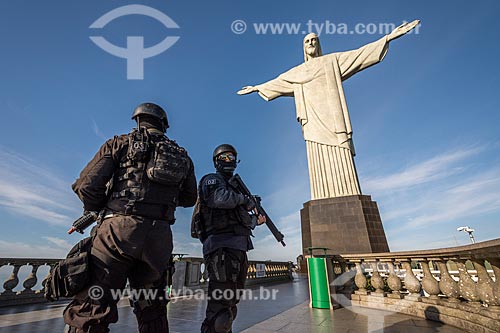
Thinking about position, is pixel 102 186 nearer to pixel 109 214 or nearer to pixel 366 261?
pixel 109 214

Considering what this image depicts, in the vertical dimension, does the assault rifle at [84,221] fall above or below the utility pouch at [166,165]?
below

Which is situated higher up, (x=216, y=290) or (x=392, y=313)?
(x=216, y=290)

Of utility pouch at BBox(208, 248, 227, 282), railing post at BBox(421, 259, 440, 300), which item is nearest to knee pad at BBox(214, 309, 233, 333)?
utility pouch at BBox(208, 248, 227, 282)

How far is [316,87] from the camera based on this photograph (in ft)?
36.6

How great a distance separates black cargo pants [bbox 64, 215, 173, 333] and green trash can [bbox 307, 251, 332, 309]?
4298 millimetres

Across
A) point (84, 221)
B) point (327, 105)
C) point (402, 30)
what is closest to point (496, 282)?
point (84, 221)

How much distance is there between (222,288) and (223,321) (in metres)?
0.30

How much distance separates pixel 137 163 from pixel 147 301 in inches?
47.7

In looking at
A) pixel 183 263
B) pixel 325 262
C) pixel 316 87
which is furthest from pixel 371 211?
pixel 183 263

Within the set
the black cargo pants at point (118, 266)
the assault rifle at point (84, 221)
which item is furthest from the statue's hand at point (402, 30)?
the assault rifle at point (84, 221)

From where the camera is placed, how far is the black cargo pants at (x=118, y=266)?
1580 mm

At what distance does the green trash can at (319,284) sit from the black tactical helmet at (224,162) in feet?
12.1

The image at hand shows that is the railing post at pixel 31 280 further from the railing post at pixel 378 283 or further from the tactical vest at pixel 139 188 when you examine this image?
the railing post at pixel 378 283

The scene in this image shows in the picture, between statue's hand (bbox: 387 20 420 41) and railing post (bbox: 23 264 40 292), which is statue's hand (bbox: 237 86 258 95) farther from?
railing post (bbox: 23 264 40 292)
